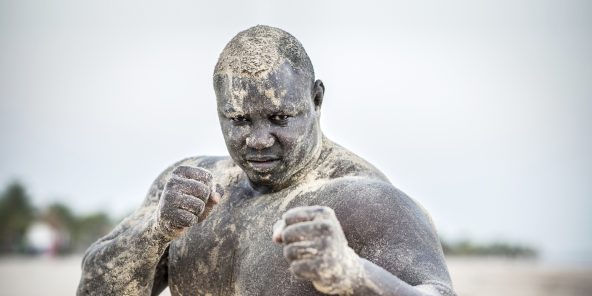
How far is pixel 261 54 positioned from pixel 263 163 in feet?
2.24

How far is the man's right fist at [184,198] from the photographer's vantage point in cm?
502

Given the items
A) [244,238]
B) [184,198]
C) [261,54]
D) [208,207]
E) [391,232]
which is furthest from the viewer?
[244,238]

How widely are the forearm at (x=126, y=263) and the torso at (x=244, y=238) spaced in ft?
1.04

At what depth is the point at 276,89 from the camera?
5.27 meters

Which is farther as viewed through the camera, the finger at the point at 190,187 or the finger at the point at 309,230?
the finger at the point at 190,187

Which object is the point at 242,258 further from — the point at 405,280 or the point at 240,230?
the point at 405,280

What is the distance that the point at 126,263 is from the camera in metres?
5.52

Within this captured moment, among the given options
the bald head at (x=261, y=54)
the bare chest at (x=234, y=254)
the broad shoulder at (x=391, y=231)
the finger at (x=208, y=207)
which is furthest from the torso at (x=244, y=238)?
the bald head at (x=261, y=54)

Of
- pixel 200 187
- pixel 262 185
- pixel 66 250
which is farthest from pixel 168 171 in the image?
pixel 66 250

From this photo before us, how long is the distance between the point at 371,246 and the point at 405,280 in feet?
1.02

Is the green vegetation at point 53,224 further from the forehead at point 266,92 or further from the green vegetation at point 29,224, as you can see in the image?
the forehead at point 266,92

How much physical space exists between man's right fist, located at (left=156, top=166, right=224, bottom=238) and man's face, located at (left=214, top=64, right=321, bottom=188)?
1.34ft

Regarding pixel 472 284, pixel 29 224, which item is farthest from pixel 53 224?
pixel 472 284

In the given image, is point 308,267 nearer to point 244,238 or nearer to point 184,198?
point 184,198
